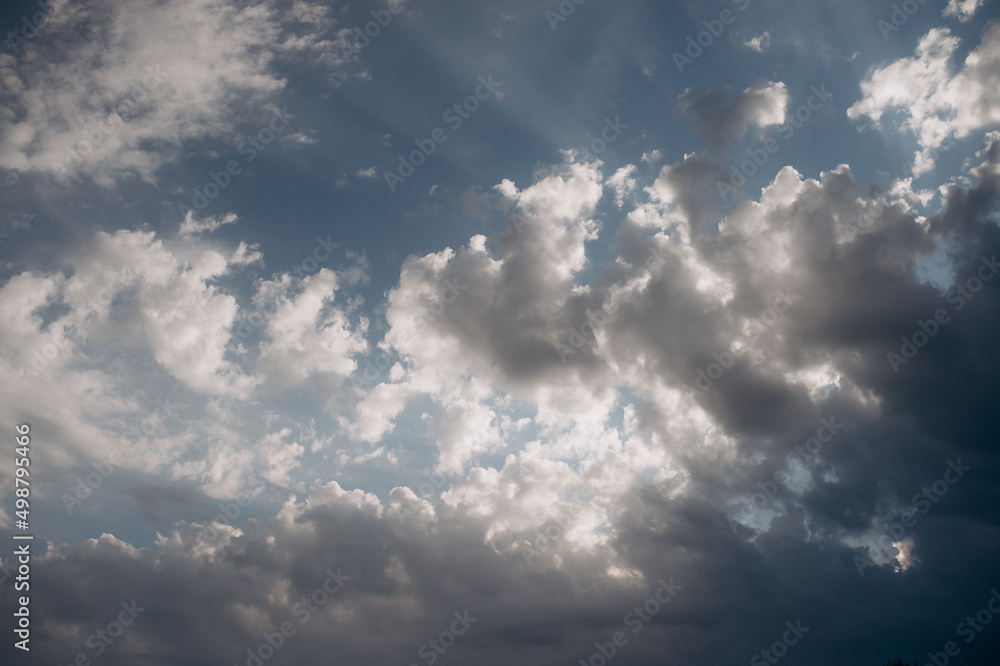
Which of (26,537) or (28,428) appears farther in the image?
(28,428)

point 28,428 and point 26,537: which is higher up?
point 28,428

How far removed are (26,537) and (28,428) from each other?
15.5 m

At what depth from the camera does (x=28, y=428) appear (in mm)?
86625

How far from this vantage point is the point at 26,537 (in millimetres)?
80875
